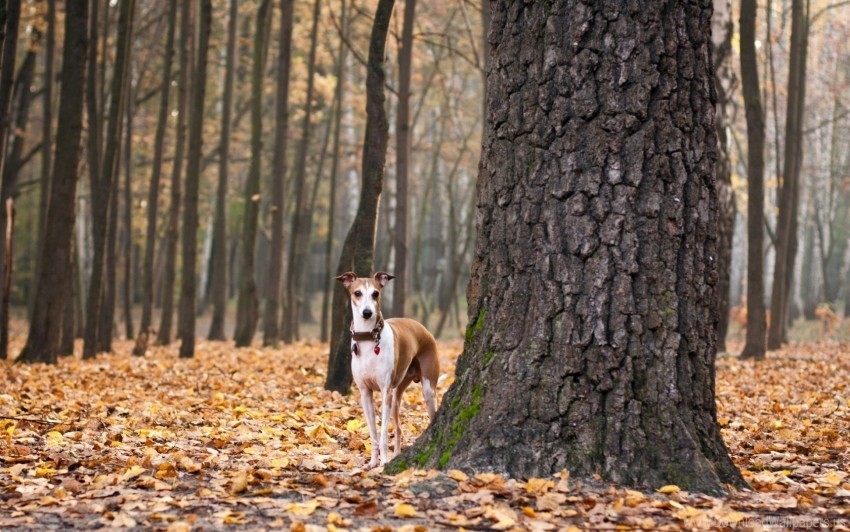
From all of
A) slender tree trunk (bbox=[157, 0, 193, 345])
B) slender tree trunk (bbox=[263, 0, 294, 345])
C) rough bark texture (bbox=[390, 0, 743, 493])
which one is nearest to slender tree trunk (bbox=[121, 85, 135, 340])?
slender tree trunk (bbox=[157, 0, 193, 345])

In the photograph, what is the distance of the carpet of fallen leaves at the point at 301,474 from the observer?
492cm

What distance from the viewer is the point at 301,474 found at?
6.14m

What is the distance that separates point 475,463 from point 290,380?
25.7 ft

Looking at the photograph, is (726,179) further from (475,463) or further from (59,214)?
(475,463)

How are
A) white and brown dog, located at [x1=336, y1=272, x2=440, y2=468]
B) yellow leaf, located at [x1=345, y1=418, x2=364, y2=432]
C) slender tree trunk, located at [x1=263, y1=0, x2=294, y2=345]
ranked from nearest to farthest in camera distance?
white and brown dog, located at [x1=336, y1=272, x2=440, y2=468] → yellow leaf, located at [x1=345, y1=418, x2=364, y2=432] → slender tree trunk, located at [x1=263, y1=0, x2=294, y2=345]

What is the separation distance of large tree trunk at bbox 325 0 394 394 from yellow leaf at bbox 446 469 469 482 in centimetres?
567

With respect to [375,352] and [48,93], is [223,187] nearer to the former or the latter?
[48,93]

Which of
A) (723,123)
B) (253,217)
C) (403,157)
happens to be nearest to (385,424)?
(403,157)

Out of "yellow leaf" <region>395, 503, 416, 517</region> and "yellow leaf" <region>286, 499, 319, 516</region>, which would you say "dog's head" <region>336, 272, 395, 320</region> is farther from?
"yellow leaf" <region>395, 503, 416, 517</region>

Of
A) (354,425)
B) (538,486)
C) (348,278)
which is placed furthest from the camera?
(354,425)

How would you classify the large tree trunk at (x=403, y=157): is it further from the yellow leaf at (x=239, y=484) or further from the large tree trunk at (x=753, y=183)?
the yellow leaf at (x=239, y=484)

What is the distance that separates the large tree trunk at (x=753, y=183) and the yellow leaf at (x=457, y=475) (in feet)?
38.9

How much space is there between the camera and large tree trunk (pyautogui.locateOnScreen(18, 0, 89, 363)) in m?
14.0

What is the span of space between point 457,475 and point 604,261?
4.93ft
